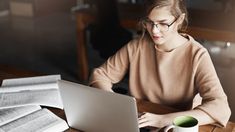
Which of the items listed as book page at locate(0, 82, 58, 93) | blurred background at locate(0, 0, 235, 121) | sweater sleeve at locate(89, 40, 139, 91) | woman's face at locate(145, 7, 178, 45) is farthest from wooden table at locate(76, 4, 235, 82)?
book page at locate(0, 82, 58, 93)

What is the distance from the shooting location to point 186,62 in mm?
1456

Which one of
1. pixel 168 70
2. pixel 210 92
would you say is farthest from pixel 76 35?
pixel 210 92

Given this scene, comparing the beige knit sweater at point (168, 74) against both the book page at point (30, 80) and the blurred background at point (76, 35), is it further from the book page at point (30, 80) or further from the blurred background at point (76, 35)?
the blurred background at point (76, 35)

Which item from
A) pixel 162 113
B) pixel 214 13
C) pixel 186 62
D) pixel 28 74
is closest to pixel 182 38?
pixel 186 62

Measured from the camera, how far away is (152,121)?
123 cm

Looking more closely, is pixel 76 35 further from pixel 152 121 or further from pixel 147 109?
pixel 152 121

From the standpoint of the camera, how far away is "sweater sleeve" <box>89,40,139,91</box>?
157 centimetres

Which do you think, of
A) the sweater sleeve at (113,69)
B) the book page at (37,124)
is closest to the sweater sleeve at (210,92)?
the sweater sleeve at (113,69)

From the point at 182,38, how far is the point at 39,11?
433 centimetres

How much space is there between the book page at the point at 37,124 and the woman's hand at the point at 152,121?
0.27m

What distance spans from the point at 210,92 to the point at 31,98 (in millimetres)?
685

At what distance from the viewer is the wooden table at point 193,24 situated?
271 cm

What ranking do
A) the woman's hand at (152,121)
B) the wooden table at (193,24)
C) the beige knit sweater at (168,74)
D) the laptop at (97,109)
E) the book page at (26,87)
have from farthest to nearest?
the wooden table at (193,24), the book page at (26,87), the beige knit sweater at (168,74), the woman's hand at (152,121), the laptop at (97,109)

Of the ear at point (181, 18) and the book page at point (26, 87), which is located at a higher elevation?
the ear at point (181, 18)
